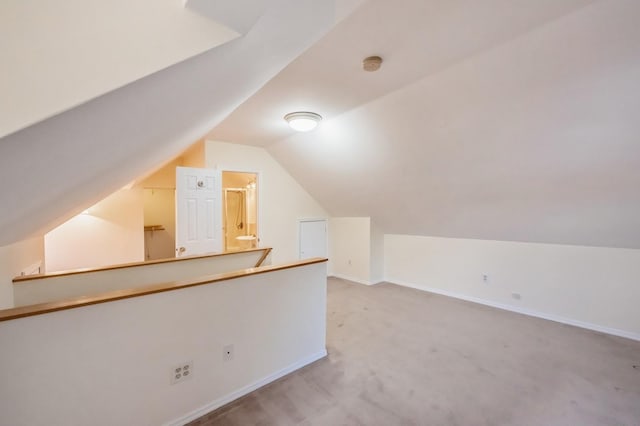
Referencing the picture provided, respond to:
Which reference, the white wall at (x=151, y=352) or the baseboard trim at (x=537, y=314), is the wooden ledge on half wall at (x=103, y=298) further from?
the baseboard trim at (x=537, y=314)

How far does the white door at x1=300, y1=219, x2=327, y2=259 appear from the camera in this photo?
5278 mm

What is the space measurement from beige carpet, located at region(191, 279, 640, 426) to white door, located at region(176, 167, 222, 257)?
2006 mm

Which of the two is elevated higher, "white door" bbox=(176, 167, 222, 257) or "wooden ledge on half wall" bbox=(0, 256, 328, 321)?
"white door" bbox=(176, 167, 222, 257)

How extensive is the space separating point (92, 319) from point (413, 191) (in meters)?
3.51

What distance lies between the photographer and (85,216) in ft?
16.0

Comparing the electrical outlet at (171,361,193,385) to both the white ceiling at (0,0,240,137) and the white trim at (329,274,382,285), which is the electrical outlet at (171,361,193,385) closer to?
the white ceiling at (0,0,240,137)

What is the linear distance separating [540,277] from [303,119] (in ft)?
12.2

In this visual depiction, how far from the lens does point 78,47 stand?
24.5 inches

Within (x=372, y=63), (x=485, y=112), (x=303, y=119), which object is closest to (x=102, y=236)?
(x=303, y=119)

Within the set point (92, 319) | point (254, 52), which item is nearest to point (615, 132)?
point (254, 52)

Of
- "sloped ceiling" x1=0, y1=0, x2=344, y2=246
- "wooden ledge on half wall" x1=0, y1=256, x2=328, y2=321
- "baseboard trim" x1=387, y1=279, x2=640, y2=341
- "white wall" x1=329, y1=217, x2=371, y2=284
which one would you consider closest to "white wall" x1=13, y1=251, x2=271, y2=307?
"wooden ledge on half wall" x1=0, y1=256, x2=328, y2=321

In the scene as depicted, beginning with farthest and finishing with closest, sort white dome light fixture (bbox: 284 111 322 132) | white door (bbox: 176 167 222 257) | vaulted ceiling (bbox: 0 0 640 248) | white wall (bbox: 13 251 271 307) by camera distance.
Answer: white door (bbox: 176 167 222 257)
white dome light fixture (bbox: 284 111 322 132)
white wall (bbox: 13 251 271 307)
vaulted ceiling (bbox: 0 0 640 248)

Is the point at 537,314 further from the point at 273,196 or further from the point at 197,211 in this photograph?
the point at 197,211

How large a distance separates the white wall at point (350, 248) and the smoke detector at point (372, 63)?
3.22 m
